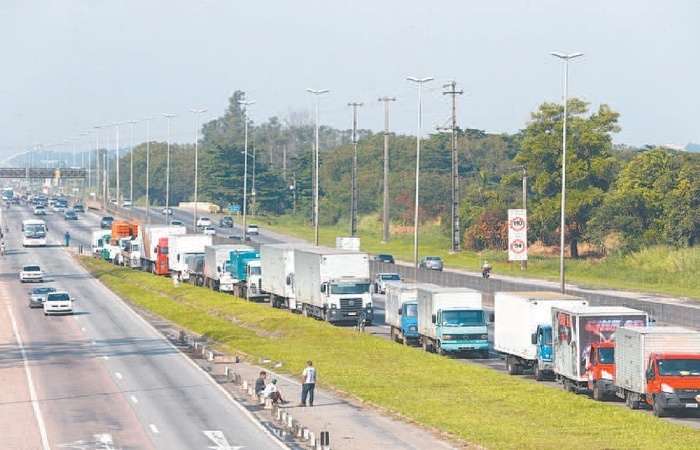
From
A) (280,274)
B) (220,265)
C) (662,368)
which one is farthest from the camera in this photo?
(220,265)

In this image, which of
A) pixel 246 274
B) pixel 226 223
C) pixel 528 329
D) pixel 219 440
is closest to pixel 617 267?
pixel 246 274

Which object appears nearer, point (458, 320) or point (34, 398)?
point (34, 398)

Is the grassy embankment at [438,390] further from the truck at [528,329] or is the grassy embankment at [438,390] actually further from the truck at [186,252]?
the truck at [186,252]

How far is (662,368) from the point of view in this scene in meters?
42.3

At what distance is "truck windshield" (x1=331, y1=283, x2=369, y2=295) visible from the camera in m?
74.4

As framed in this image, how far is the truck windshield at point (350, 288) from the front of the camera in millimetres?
74438

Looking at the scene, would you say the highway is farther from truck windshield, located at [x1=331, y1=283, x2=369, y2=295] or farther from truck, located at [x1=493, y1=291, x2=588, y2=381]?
truck, located at [x1=493, y1=291, x2=588, y2=381]

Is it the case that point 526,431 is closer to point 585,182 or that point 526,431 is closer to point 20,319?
point 20,319

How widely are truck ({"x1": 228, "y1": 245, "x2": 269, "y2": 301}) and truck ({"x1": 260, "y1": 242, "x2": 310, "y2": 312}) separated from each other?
274 centimetres

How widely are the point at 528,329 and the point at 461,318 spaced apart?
7774 mm

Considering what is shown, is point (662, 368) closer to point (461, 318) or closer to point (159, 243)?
point (461, 318)

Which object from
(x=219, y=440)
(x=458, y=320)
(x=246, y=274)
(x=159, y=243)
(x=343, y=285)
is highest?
(x=159, y=243)

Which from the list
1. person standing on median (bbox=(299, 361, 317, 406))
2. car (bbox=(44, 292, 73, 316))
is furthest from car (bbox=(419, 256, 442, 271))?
person standing on median (bbox=(299, 361, 317, 406))

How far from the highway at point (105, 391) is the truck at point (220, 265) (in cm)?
1173
